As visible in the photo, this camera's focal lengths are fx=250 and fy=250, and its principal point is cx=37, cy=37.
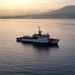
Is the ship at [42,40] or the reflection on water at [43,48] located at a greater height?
the ship at [42,40]

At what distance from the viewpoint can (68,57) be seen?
46656mm

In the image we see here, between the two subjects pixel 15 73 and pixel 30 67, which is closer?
pixel 15 73

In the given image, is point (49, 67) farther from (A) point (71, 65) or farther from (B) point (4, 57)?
(B) point (4, 57)

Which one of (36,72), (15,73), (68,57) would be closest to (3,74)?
(15,73)

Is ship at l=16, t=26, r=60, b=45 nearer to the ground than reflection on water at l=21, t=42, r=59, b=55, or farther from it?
farther from it

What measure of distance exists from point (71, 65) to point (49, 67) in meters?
3.97

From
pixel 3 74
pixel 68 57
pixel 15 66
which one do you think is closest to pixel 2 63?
pixel 15 66

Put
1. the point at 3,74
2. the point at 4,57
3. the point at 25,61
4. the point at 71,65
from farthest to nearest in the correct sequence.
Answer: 1. the point at 4,57
2. the point at 25,61
3. the point at 71,65
4. the point at 3,74

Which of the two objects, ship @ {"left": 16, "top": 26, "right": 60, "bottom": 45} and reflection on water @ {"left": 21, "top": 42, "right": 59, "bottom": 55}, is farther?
ship @ {"left": 16, "top": 26, "right": 60, "bottom": 45}

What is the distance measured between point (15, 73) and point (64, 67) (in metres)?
8.19

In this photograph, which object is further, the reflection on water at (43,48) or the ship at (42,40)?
the ship at (42,40)

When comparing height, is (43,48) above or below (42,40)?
below

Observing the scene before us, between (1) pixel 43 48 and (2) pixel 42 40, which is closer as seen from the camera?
(1) pixel 43 48

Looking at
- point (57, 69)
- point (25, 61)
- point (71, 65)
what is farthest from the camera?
point (25, 61)
